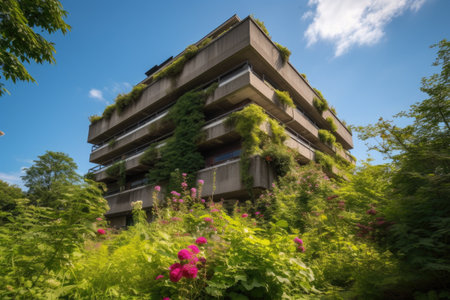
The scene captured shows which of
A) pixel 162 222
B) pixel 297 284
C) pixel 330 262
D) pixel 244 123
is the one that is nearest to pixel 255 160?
pixel 244 123

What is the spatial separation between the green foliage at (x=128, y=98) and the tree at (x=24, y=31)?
1385 cm

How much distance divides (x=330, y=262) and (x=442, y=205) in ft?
5.30

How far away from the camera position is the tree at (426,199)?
1880 mm

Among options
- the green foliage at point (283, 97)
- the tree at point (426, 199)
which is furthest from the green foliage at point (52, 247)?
the green foliage at point (283, 97)

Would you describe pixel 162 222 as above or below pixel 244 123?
below

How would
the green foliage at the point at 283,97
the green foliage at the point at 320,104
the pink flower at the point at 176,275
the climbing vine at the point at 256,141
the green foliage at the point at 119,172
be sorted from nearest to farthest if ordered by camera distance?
1. the pink flower at the point at 176,275
2. the climbing vine at the point at 256,141
3. the green foliage at the point at 283,97
4. the green foliage at the point at 119,172
5. the green foliage at the point at 320,104

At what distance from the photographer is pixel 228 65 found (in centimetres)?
1462

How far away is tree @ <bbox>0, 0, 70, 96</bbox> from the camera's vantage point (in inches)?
201

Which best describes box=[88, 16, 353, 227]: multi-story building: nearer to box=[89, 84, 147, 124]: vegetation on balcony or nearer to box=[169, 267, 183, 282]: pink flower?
box=[89, 84, 147, 124]: vegetation on balcony

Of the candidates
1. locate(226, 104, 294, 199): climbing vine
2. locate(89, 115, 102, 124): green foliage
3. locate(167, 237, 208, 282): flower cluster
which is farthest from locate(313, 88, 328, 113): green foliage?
locate(89, 115, 102, 124): green foliage

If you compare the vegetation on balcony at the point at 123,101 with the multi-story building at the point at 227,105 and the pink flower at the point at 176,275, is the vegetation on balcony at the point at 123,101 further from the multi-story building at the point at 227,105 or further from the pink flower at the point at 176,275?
the pink flower at the point at 176,275

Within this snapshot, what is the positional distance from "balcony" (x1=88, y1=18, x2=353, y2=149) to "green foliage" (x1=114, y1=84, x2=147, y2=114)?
20.2 inches

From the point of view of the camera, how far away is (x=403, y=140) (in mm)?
3127

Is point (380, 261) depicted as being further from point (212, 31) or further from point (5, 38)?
point (212, 31)
